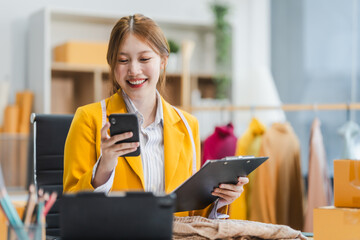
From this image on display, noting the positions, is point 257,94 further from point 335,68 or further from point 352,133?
point 352,133

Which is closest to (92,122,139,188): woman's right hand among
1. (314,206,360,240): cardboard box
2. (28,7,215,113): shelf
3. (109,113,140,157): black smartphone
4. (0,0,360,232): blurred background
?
(109,113,140,157): black smartphone

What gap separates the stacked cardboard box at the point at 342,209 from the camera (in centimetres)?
143

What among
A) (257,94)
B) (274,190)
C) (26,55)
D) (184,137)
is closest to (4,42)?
(26,55)

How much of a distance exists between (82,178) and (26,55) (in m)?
3.20

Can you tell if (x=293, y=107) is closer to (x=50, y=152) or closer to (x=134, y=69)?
(x=50, y=152)

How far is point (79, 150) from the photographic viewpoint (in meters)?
1.63

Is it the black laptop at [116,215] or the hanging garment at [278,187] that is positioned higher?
the black laptop at [116,215]

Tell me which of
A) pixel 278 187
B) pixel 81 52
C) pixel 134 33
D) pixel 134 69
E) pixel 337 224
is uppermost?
pixel 81 52

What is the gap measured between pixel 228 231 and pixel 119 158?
504 millimetres

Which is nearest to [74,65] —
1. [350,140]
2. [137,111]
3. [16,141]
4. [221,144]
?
[16,141]

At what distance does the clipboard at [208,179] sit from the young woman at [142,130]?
0.04 metres

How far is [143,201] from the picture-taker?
0.96 metres

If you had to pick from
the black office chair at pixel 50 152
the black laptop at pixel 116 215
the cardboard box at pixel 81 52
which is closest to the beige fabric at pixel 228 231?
the black laptop at pixel 116 215

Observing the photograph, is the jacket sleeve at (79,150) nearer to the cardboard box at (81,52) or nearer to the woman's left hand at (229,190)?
the woman's left hand at (229,190)
